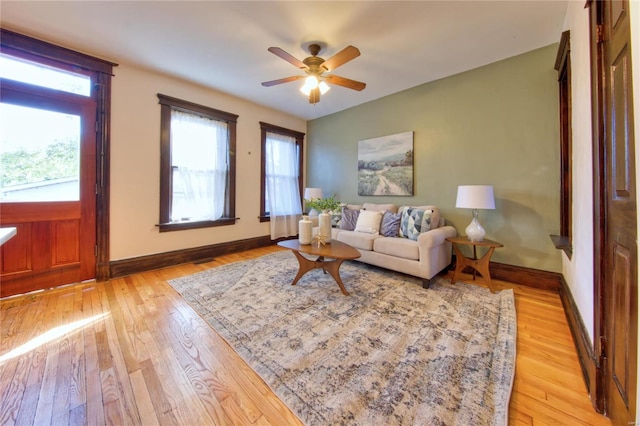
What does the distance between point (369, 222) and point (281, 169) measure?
2.39 meters

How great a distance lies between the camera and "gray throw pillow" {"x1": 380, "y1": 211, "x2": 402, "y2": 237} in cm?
332

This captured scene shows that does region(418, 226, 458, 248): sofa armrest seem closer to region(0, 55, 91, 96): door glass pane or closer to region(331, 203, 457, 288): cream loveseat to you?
region(331, 203, 457, 288): cream loveseat

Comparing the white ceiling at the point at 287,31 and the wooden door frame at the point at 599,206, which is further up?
the white ceiling at the point at 287,31

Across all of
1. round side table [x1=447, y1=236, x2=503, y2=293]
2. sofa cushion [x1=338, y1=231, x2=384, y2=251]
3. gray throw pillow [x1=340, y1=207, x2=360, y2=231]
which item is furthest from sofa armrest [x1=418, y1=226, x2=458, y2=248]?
gray throw pillow [x1=340, y1=207, x2=360, y2=231]

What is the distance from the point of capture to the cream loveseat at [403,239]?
2.69m

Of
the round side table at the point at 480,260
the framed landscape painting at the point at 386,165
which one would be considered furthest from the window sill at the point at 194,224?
the round side table at the point at 480,260

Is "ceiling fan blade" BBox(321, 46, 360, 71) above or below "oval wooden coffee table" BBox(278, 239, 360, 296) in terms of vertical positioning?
above

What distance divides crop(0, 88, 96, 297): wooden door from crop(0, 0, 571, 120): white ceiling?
0.68 m

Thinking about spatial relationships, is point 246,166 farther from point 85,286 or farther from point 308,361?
point 308,361

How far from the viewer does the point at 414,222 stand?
10.3 feet

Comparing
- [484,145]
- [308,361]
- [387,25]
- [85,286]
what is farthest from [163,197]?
[484,145]

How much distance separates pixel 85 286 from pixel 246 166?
9.01ft

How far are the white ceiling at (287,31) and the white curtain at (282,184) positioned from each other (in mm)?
1719

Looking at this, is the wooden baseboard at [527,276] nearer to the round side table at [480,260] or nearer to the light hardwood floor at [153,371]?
the round side table at [480,260]
